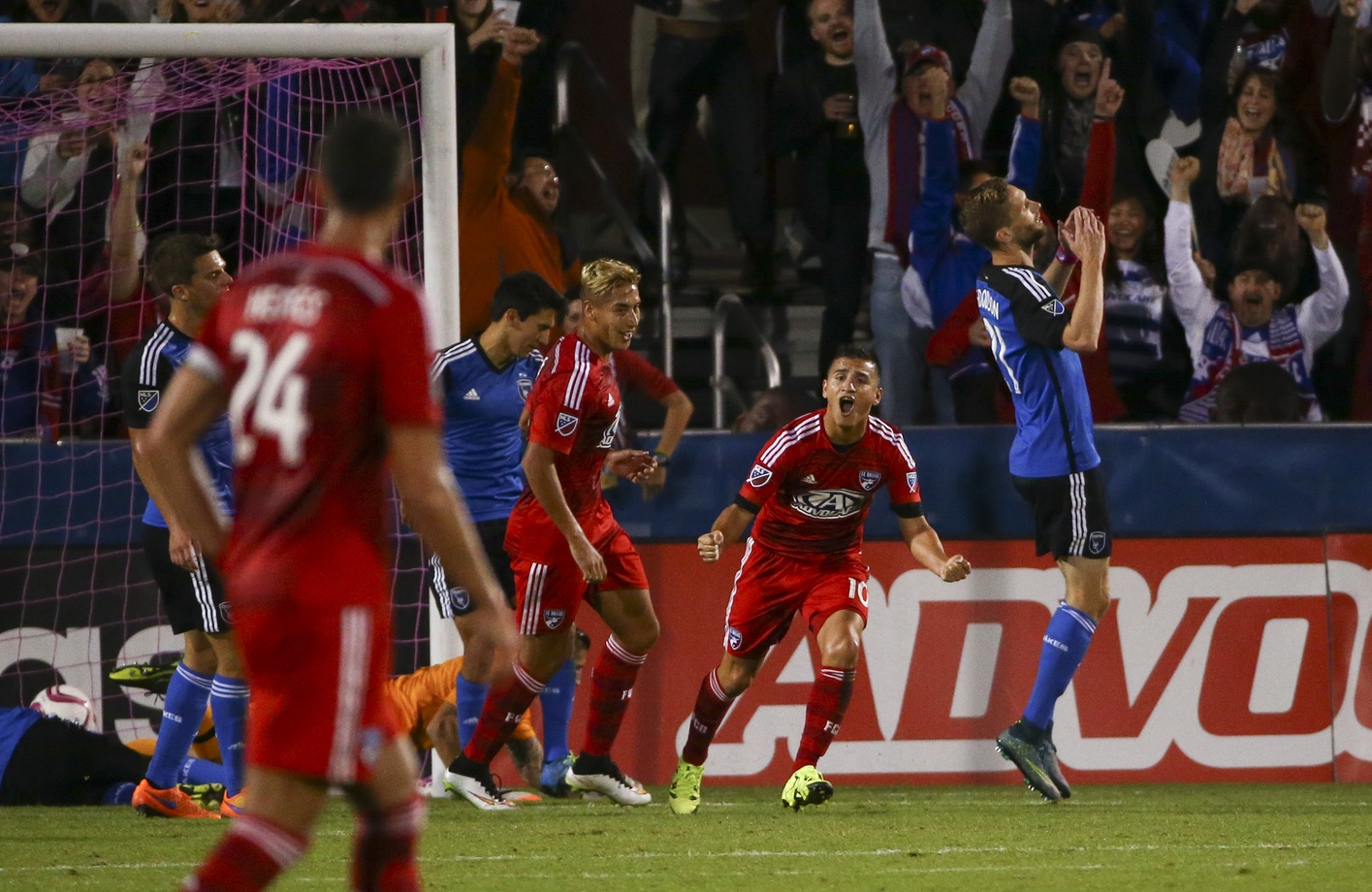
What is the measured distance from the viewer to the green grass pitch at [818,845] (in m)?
4.51

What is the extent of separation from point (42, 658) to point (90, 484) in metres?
0.79

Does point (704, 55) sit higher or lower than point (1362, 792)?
higher

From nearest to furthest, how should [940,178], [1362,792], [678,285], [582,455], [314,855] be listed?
Answer: [314,855] < [582,455] < [1362,792] < [940,178] < [678,285]

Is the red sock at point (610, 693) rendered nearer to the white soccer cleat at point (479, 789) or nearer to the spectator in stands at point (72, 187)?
the white soccer cleat at point (479, 789)

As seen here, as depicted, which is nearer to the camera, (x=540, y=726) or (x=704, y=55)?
(x=540, y=726)

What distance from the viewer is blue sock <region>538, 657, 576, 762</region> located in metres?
7.34

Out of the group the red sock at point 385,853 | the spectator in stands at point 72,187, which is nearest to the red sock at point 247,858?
the red sock at point 385,853

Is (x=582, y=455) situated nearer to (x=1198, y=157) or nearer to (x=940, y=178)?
(x=940, y=178)

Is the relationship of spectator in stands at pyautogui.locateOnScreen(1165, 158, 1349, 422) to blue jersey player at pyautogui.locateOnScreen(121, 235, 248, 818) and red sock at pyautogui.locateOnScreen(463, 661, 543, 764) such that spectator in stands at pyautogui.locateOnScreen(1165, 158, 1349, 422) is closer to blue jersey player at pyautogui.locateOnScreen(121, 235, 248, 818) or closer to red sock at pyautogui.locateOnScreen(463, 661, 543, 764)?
red sock at pyautogui.locateOnScreen(463, 661, 543, 764)

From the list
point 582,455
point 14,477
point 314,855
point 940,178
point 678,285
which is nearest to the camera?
point 314,855

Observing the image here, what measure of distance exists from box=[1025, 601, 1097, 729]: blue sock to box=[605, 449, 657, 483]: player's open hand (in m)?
1.63

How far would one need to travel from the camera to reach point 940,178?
8.84 meters

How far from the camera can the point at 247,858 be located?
2652 mm

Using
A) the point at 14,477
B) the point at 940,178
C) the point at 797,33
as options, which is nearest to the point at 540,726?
the point at 14,477
